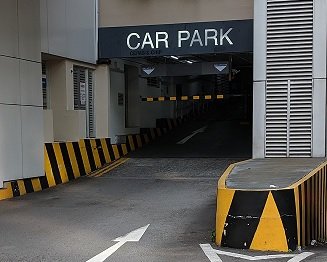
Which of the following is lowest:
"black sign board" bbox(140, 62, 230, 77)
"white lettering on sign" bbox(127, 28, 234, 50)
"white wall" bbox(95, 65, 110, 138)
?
"white wall" bbox(95, 65, 110, 138)

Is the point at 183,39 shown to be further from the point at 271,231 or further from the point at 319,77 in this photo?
the point at 271,231

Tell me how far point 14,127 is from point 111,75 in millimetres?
5124

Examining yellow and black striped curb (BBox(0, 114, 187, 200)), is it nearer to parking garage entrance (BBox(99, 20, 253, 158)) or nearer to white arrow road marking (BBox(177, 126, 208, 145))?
parking garage entrance (BBox(99, 20, 253, 158))

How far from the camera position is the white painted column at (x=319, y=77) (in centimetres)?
844

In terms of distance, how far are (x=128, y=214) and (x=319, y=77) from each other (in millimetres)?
4109

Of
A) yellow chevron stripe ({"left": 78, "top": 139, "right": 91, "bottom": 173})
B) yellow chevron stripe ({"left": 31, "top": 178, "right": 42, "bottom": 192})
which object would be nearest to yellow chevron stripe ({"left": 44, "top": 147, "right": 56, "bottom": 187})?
yellow chevron stripe ({"left": 31, "top": 178, "right": 42, "bottom": 192})

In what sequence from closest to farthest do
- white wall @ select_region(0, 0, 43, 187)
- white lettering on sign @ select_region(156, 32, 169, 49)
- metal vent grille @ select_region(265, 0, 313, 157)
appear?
metal vent grille @ select_region(265, 0, 313, 157), white wall @ select_region(0, 0, 43, 187), white lettering on sign @ select_region(156, 32, 169, 49)

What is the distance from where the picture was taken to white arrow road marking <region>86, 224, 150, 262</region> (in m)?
5.17

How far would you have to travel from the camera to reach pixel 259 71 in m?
8.80

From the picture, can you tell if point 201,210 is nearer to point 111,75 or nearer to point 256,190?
point 256,190

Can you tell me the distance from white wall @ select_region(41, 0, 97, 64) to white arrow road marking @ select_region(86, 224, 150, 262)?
596 cm

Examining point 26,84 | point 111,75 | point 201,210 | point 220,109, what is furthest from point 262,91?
point 220,109

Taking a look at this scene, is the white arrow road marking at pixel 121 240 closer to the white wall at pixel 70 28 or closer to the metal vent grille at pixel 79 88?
the white wall at pixel 70 28

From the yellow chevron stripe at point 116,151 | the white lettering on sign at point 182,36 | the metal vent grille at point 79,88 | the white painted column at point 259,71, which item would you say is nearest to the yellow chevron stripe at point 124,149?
the yellow chevron stripe at point 116,151
